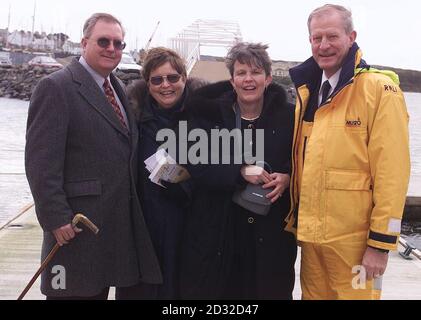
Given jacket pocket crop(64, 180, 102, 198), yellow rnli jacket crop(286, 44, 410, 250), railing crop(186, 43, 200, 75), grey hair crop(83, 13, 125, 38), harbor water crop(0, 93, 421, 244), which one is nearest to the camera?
yellow rnli jacket crop(286, 44, 410, 250)

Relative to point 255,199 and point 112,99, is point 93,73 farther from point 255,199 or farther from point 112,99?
point 255,199

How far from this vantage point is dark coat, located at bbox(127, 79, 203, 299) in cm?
301

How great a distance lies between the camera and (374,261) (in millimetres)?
2539

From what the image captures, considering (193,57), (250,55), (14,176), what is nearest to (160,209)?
(250,55)

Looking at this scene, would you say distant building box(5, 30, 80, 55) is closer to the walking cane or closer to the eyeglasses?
the eyeglasses

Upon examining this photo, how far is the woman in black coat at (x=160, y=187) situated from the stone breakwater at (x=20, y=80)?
31.0 m

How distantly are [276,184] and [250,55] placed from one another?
2.38 feet

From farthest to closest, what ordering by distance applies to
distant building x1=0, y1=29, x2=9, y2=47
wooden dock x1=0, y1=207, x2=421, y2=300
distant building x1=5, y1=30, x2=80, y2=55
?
distant building x1=0, y1=29, x2=9, y2=47, distant building x1=5, y1=30, x2=80, y2=55, wooden dock x1=0, y1=207, x2=421, y2=300

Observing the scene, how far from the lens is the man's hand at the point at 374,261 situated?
8.32ft

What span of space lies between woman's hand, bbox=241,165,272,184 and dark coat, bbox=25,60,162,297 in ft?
2.10

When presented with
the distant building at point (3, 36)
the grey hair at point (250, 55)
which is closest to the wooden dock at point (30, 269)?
the grey hair at point (250, 55)

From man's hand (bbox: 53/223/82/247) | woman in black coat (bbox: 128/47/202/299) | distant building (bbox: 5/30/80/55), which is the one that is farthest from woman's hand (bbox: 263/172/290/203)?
distant building (bbox: 5/30/80/55)

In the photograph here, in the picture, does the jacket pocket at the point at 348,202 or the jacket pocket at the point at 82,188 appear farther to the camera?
the jacket pocket at the point at 82,188

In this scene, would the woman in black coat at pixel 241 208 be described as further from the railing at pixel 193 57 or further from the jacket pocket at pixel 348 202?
the railing at pixel 193 57
